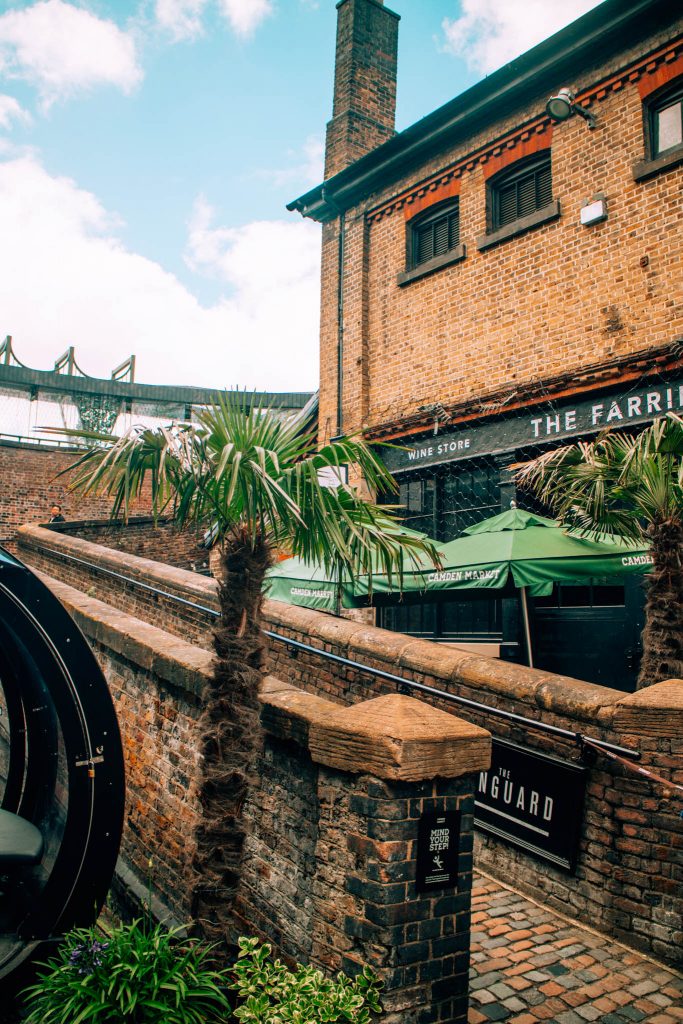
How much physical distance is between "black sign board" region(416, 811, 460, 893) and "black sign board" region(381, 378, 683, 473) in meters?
4.34

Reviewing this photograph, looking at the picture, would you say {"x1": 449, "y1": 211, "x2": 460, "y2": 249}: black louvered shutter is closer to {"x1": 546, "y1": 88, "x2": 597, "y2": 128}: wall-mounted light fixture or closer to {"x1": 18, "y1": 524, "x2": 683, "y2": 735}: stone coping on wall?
{"x1": 546, "y1": 88, "x2": 597, "y2": 128}: wall-mounted light fixture

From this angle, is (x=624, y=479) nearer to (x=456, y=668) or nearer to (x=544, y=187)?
(x=456, y=668)

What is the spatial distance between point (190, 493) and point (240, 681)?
3.73 ft

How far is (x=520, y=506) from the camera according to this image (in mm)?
9953

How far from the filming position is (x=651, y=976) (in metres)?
4.21

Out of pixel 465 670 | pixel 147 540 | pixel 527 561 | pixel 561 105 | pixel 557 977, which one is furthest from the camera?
pixel 147 540

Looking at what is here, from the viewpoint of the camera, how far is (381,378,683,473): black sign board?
8.62 metres

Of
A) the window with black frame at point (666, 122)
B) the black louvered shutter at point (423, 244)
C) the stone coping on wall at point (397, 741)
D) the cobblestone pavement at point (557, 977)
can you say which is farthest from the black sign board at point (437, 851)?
the black louvered shutter at point (423, 244)

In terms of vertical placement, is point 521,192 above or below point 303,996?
above

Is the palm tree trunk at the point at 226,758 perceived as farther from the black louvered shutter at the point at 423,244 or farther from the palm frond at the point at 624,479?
the black louvered shutter at the point at 423,244

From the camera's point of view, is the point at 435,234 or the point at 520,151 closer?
the point at 520,151

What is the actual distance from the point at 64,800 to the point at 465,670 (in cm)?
307

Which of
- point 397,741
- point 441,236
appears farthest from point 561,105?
point 397,741

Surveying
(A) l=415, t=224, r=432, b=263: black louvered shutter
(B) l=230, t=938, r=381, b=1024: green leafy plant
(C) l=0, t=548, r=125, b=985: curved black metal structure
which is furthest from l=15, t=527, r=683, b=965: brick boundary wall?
(A) l=415, t=224, r=432, b=263: black louvered shutter
